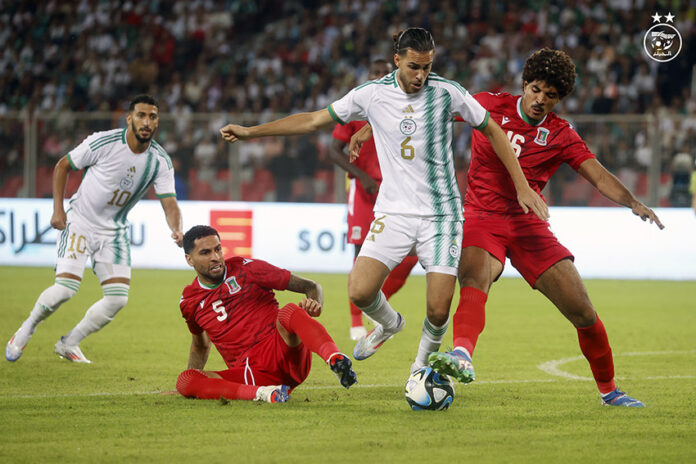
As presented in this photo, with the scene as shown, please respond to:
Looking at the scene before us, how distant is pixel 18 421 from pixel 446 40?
16310mm

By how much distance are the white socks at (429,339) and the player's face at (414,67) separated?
1478 millimetres

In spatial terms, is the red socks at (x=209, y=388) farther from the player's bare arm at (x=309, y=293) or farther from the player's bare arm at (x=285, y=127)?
the player's bare arm at (x=285, y=127)

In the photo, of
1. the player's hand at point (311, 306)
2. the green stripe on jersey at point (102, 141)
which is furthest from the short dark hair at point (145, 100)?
the player's hand at point (311, 306)

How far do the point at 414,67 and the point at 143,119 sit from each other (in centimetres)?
290

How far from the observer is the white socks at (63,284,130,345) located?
7.74 m

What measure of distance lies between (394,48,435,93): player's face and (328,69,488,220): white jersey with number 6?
0.10 metres

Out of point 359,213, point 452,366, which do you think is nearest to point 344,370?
point 452,366

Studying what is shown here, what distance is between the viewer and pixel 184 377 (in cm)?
593

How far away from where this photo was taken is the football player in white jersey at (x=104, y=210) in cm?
770

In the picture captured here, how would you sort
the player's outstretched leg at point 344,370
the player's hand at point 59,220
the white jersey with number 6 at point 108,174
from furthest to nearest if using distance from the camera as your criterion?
the white jersey with number 6 at point 108,174
the player's hand at point 59,220
the player's outstretched leg at point 344,370

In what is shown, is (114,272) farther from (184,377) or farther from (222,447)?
(222,447)

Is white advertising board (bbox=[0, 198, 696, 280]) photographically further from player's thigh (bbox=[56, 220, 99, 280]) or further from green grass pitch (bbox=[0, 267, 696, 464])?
player's thigh (bbox=[56, 220, 99, 280])

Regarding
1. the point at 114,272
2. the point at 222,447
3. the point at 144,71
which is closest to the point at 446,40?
the point at 144,71

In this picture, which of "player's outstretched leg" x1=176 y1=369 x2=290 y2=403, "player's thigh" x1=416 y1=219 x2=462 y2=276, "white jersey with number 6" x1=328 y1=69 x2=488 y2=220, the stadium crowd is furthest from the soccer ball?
the stadium crowd
